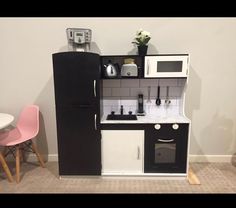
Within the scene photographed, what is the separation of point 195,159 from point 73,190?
1.87 meters

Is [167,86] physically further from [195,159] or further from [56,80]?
[56,80]

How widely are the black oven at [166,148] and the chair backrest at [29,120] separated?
152 cm

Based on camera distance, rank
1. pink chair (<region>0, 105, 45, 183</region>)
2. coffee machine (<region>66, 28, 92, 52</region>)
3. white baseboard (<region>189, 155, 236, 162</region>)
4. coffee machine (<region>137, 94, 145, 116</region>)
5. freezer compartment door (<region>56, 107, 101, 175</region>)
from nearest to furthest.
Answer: freezer compartment door (<region>56, 107, 101, 175</region>), coffee machine (<region>66, 28, 92, 52</region>), pink chair (<region>0, 105, 45, 183</region>), coffee machine (<region>137, 94, 145, 116</region>), white baseboard (<region>189, 155, 236, 162</region>)

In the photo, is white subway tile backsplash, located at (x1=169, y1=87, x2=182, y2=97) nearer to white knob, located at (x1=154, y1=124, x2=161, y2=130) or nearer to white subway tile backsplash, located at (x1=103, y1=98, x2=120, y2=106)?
white knob, located at (x1=154, y1=124, x2=161, y2=130)

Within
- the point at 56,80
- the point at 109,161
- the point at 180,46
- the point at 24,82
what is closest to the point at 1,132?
the point at 24,82

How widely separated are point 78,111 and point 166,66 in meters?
1.23

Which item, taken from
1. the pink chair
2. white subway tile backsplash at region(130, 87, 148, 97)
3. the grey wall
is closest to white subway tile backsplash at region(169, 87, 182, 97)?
the grey wall

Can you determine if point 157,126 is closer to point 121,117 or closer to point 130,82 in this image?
point 121,117

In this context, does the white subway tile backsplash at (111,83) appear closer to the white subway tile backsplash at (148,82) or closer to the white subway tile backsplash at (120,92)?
the white subway tile backsplash at (120,92)

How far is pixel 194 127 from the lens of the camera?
3010mm

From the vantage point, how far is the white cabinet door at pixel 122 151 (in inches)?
98.2

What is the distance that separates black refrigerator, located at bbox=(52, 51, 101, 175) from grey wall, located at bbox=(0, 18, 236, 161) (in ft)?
2.06

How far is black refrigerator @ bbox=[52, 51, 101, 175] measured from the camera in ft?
7.63

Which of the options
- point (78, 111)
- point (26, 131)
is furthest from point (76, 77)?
point (26, 131)
